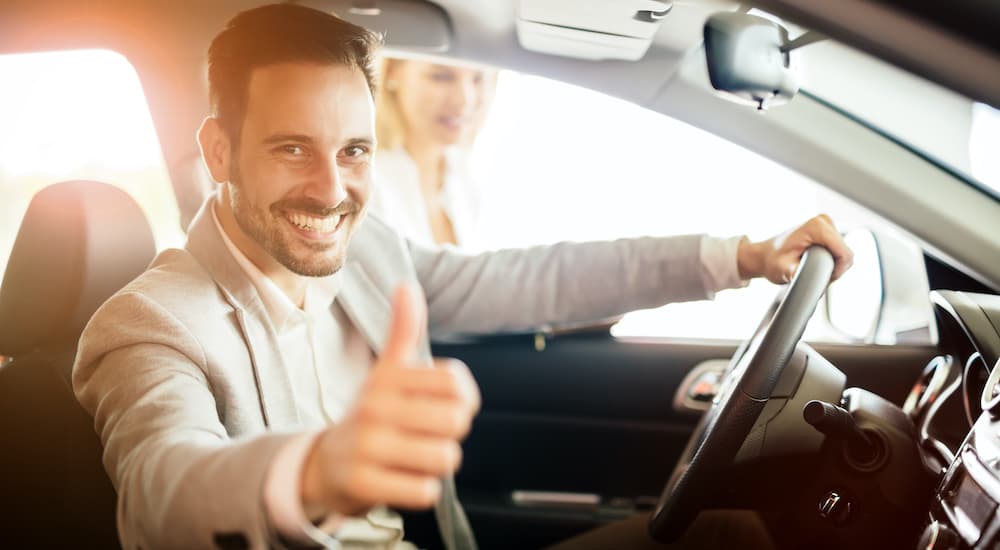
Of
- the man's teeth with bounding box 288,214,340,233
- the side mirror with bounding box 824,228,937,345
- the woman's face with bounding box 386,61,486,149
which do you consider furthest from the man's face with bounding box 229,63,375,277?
the side mirror with bounding box 824,228,937,345

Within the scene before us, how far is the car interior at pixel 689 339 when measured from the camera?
94 centimetres

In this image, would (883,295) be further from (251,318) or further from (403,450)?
(403,450)

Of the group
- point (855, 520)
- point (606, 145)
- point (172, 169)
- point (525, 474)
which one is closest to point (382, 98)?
point (172, 169)

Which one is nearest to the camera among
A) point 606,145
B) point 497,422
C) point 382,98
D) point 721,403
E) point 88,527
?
point 88,527

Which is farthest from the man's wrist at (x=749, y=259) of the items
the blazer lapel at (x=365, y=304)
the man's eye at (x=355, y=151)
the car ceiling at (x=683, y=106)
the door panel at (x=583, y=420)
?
the man's eye at (x=355, y=151)

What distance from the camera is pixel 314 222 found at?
938 mm

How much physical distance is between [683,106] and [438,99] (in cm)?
39

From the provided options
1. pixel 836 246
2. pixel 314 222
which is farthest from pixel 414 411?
pixel 836 246

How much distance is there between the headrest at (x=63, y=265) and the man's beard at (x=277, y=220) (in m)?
0.13

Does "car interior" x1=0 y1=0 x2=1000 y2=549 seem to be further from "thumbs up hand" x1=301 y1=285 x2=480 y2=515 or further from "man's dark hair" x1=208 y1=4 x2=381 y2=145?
"thumbs up hand" x1=301 y1=285 x2=480 y2=515

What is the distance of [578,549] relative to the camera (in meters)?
1.38

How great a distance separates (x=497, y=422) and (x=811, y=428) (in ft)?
2.40

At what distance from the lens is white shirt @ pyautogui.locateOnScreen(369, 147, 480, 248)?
126cm

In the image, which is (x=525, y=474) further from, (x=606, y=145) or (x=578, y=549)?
(x=606, y=145)
